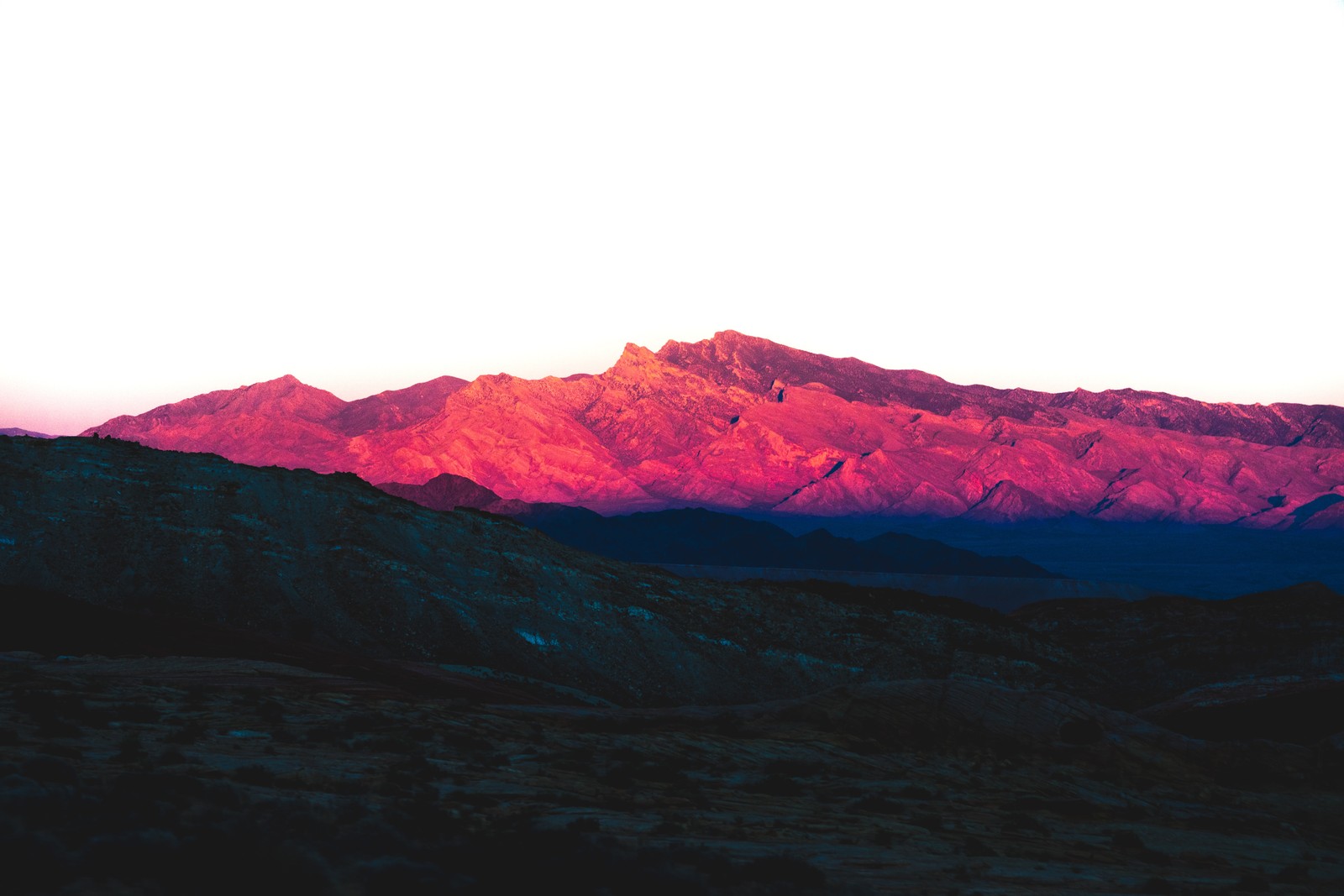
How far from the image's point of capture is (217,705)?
18.1 metres

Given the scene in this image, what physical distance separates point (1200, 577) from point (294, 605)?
15481cm

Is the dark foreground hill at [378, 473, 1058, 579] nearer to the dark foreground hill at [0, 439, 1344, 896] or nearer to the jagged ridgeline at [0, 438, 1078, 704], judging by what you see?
the dark foreground hill at [0, 439, 1344, 896]

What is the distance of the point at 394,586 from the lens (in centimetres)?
4175

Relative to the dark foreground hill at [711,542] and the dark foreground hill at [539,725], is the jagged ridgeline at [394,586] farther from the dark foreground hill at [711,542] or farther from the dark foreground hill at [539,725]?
the dark foreground hill at [711,542]

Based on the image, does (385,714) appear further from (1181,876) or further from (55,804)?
(1181,876)

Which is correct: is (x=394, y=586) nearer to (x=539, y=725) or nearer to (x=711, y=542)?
(x=539, y=725)

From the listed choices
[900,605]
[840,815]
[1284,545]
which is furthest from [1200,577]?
[840,815]

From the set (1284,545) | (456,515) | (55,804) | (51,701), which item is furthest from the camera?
(1284,545)

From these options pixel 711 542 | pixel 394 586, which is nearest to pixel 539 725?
pixel 394 586

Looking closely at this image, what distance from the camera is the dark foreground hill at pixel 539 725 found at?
934 cm

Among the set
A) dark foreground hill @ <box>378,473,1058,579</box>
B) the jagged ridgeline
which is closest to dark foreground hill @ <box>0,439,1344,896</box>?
the jagged ridgeline

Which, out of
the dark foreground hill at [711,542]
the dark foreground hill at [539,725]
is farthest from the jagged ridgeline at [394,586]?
the dark foreground hill at [711,542]

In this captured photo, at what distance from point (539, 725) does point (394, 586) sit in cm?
2242

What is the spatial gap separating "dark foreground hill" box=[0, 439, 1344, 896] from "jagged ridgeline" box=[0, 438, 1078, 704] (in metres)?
0.14
